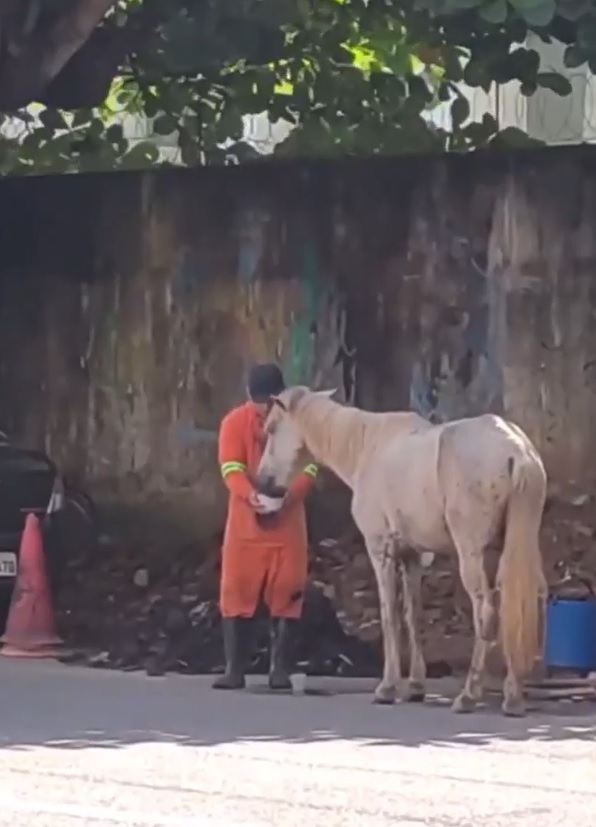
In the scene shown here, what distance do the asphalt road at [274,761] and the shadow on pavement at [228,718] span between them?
11 mm

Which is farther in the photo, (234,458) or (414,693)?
(234,458)

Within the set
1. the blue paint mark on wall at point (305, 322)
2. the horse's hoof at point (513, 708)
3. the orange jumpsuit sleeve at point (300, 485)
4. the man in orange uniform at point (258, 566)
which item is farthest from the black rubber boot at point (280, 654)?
the blue paint mark on wall at point (305, 322)

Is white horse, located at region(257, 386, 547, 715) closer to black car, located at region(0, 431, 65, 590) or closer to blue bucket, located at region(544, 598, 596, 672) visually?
blue bucket, located at region(544, 598, 596, 672)

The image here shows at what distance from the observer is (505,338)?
16078 millimetres

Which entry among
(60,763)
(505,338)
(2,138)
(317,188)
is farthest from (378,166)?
(60,763)

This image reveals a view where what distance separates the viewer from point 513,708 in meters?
12.9

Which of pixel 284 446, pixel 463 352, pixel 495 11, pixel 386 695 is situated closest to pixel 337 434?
pixel 284 446

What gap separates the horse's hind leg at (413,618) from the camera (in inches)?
531

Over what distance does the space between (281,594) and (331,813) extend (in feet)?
15.7

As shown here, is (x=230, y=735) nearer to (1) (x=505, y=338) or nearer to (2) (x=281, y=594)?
(2) (x=281, y=594)

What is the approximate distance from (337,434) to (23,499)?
371 centimetres

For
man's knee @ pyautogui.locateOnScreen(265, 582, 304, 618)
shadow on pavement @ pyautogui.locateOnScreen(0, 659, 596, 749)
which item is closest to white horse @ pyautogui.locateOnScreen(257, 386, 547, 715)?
shadow on pavement @ pyautogui.locateOnScreen(0, 659, 596, 749)

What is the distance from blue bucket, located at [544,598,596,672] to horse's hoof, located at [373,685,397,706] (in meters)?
1.10

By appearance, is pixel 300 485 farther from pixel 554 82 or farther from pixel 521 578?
pixel 554 82
